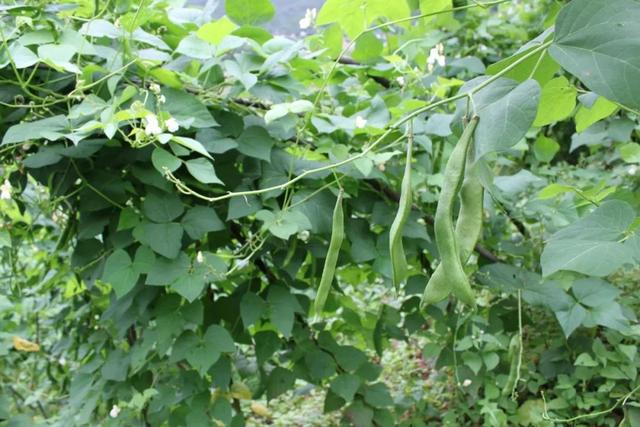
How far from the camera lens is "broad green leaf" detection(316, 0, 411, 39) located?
1299mm

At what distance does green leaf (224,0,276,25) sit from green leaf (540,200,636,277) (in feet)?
2.93

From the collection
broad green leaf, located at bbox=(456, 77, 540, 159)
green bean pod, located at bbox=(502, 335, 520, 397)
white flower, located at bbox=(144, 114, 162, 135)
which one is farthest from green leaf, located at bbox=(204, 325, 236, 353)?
broad green leaf, located at bbox=(456, 77, 540, 159)

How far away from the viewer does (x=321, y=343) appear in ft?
6.54

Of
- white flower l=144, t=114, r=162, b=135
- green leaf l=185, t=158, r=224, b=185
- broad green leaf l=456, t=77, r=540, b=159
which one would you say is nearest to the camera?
broad green leaf l=456, t=77, r=540, b=159

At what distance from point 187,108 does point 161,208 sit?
0.83 feet

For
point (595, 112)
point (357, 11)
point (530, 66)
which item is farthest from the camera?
point (357, 11)

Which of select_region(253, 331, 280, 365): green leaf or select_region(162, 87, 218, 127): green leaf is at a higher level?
select_region(162, 87, 218, 127): green leaf

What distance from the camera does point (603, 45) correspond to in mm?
759

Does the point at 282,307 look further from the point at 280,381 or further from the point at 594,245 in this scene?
the point at 594,245

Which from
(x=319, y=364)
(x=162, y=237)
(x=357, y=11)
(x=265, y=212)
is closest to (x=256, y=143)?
(x=265, y=212)

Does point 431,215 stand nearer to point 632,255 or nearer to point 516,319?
point 516,319

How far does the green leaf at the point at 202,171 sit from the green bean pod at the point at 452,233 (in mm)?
697

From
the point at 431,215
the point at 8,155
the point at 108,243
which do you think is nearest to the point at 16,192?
the point at 8,155

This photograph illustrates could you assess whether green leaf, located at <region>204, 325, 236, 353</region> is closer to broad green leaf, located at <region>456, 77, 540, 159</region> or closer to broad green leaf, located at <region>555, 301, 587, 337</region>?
broad green leaf, located at <region>555, 301, 587, 337</region>
